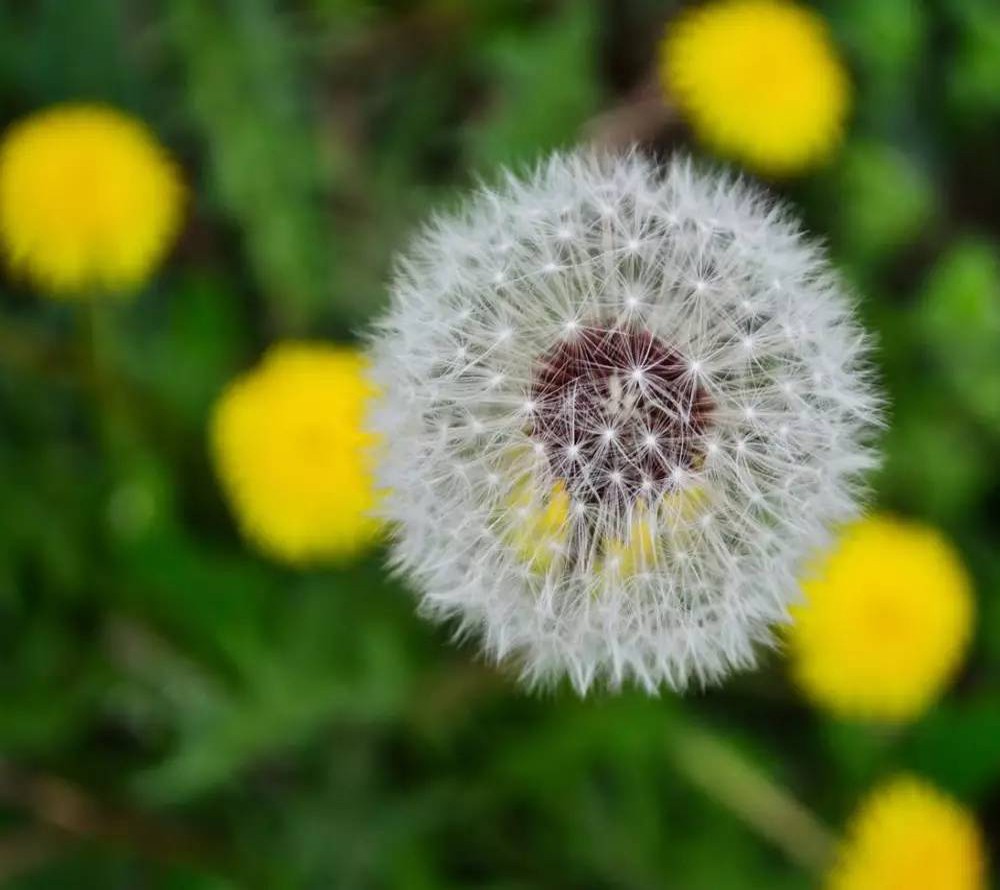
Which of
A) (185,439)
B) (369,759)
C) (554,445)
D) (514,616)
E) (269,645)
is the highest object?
(554,445)

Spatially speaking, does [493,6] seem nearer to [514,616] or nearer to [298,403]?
[298,403]

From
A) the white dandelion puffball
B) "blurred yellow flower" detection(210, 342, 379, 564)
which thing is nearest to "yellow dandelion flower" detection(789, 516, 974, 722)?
the white dandelion puffball

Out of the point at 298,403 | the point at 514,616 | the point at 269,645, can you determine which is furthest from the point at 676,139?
the point at 514,616

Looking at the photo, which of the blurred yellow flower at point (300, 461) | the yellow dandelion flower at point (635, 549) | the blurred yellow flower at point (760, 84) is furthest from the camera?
the blurred yellow flower at point (760, 84)

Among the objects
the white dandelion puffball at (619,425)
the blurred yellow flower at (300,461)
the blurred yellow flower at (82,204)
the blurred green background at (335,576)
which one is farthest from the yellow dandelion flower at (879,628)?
the blurred yellow flower at (82,204)

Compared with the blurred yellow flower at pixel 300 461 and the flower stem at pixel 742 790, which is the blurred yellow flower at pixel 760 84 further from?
the flower stem at pixel 742 790

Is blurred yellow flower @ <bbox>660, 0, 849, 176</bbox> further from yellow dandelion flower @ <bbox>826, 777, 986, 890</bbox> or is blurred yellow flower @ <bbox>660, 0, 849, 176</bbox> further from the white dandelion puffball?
yellow dandelion flower @ <bbox>826, 777, 986, 890</bbox>
